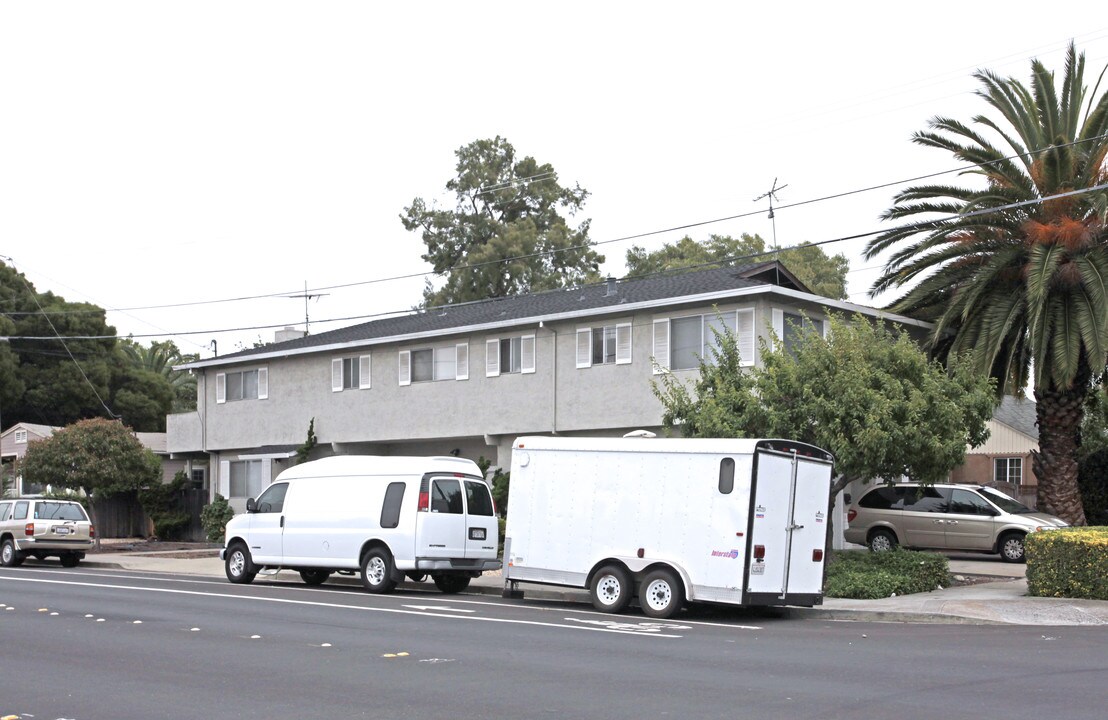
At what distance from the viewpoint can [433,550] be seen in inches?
799

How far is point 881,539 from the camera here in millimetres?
26766

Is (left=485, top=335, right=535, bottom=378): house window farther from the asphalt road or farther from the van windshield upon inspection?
the asphalt road

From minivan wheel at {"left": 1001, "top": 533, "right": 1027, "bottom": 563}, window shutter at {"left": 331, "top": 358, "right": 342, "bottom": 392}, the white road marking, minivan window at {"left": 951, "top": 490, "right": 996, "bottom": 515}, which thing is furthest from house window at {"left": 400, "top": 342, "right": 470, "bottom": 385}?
minivan wheel at {"left": 1001, "top": 533, "right": 1027, "bottom": 563}

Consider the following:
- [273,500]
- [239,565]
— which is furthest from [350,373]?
[273,500]

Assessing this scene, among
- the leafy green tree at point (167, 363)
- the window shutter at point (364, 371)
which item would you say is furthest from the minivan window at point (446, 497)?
the leafy green tree at point (167, 363)

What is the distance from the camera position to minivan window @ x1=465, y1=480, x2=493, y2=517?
69.3 feet

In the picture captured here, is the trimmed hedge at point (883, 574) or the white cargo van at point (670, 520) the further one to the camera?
the trimmed hedge at point (883, 574)

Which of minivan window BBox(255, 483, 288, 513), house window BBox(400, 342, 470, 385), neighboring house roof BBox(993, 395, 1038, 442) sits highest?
house window BBox(400, 342, 470, 385)

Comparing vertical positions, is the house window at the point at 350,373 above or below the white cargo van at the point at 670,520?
above

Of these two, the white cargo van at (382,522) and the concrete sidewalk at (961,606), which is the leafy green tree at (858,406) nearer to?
the concrete sidewalk at (961,606)

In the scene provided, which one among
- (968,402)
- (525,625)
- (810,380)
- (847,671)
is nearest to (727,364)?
(810,380)

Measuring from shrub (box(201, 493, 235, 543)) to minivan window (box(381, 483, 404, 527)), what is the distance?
1770 centimetres

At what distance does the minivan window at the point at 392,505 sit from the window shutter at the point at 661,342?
9521 millimetres

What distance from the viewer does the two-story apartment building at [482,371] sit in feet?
93.0
